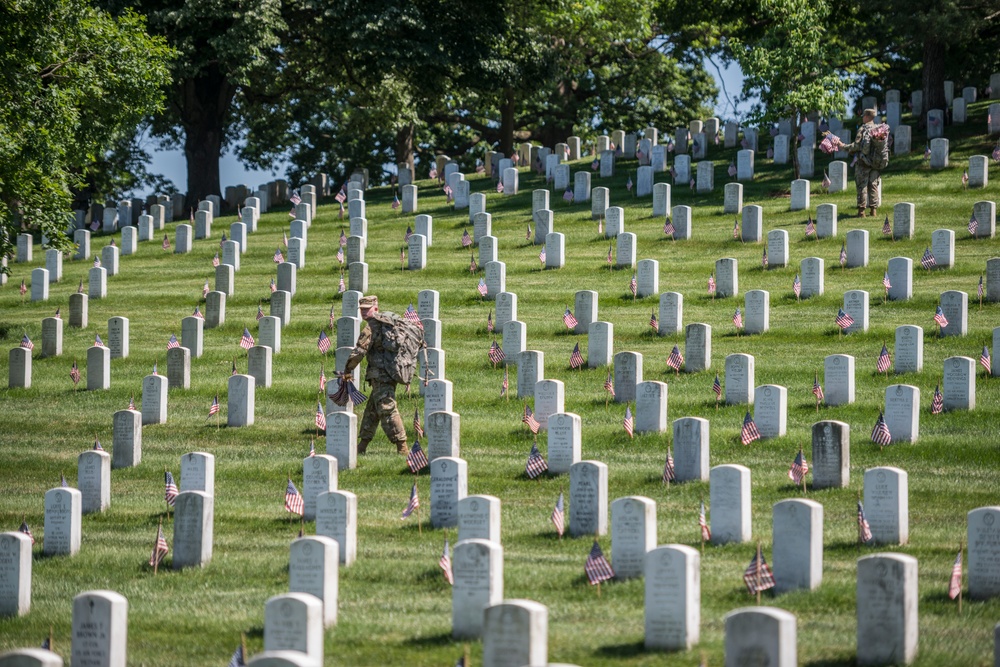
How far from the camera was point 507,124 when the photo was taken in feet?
152

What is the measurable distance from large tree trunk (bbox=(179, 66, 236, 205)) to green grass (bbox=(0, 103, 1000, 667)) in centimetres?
797

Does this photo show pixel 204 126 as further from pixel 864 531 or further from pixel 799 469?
pixel 864 531

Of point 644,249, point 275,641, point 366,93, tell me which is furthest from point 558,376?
point 366,93

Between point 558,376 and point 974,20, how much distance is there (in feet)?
61.9

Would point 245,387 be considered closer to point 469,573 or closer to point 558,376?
point 558,376

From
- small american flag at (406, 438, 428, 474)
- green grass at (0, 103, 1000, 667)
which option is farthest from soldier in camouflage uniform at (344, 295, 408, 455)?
small american flag at (406, 438, 428, 474)

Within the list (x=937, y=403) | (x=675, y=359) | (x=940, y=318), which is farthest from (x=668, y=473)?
(x=940, y=318)

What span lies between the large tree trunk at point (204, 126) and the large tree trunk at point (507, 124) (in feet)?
30.9

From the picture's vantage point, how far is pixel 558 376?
20.2 meters

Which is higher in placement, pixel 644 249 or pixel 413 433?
pixel 644 249

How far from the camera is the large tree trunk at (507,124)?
45.4 metres

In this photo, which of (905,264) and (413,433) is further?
(905,264)

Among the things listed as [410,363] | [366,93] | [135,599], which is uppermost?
[366,93]

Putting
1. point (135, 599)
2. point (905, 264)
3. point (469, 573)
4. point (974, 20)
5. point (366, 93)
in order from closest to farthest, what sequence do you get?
point (469, 573)
point (135, 599)
point (905, 264)
point (974, 20)
point (366, 93)
